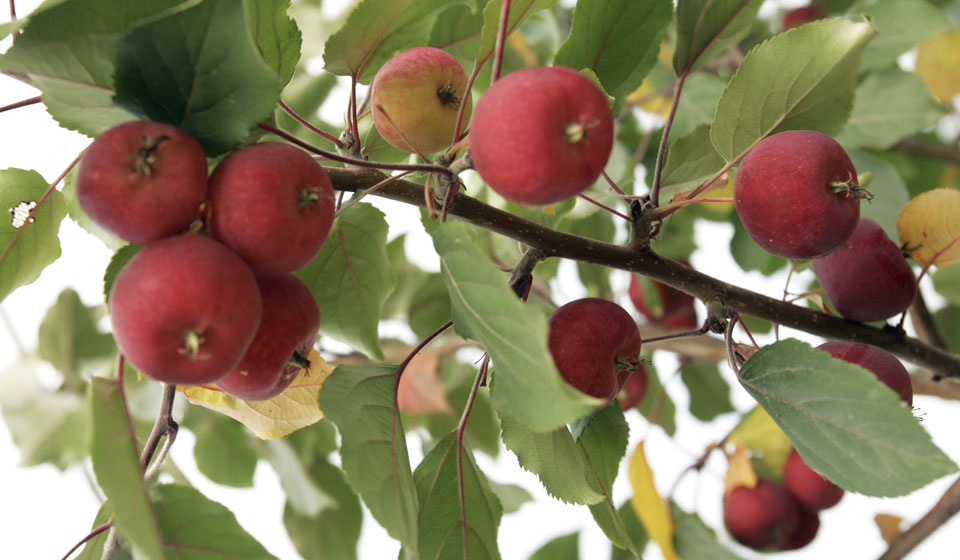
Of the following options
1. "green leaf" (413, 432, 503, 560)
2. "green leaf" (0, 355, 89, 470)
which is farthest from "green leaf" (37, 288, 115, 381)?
"green leaf" (413, 432, 503, 560)

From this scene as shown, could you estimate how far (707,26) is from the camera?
508 millimetres

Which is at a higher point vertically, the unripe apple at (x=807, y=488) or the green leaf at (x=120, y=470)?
the green leaf at (x=120, y=470)

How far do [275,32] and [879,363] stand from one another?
39 centimetres

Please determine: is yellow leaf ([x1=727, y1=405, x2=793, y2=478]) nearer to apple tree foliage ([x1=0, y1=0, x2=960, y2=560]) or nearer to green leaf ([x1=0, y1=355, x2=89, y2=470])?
apple tree foliage ([x1=0, y1=0, x2=960, y2=560])

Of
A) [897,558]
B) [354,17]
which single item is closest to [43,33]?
[354,17]

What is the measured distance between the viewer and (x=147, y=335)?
0.30m

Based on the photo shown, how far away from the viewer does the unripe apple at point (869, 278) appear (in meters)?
0.51

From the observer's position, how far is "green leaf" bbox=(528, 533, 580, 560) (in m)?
0.92

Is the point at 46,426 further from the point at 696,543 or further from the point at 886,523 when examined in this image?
the point at 886,523

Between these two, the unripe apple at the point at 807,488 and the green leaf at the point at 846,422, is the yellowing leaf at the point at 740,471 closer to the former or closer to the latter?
the unripe apple at the point at 807,488

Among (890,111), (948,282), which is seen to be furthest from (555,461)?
(948,282)

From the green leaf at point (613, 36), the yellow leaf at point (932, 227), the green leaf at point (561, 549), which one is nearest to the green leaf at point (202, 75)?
the green leaf at point (613, 36)

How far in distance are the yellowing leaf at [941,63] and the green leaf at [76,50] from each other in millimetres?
911

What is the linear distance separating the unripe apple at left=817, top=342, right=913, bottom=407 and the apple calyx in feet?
1.17
